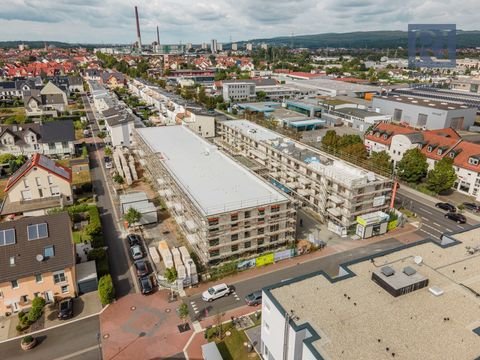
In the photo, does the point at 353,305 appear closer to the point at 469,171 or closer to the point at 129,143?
the point at 469,171

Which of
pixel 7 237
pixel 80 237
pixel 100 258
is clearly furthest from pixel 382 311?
pixel 80 237

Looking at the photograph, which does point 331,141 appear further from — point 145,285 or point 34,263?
point 34,263

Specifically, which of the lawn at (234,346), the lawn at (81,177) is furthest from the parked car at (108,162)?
the lawn at (234,346)

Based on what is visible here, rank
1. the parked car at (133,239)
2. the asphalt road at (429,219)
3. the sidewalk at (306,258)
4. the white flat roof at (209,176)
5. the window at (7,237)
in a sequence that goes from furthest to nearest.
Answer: the asphalt road at (429,219)
the parked car at (133,239)
the white flat roof at (209,176)
the sidewalk at (306,258)
the window at (7,237)

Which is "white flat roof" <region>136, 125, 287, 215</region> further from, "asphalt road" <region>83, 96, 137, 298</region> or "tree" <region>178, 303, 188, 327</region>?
"asphalt road" <region>83, 96, 137, 298</region>

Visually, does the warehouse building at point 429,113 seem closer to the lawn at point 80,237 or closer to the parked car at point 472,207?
the parked car at point 472,207

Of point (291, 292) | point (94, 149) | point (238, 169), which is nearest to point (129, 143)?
point (94, 149)
